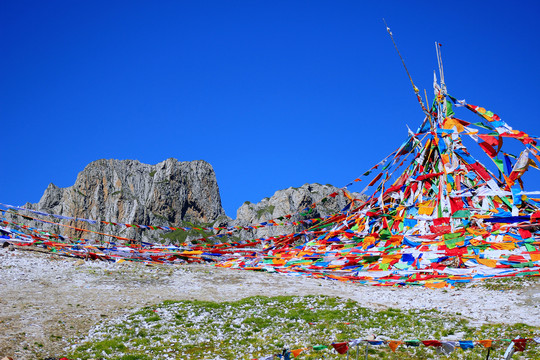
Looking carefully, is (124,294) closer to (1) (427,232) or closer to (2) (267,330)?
(2) (267,330)

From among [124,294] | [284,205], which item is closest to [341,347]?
[124,294]

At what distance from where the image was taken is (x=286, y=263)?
3566cm

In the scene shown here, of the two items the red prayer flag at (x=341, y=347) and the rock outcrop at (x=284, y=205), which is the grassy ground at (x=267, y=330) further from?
the rock outcrop at (x=284, y=205)

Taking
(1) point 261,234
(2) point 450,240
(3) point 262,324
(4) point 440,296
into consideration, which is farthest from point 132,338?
(1) point 261,234

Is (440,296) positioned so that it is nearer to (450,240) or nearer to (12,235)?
(450,240)

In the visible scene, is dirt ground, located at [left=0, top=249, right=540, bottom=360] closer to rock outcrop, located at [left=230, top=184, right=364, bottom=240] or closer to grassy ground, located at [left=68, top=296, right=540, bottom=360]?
grassy ground, located at [left=68, top=296, right=540, bottom=360]

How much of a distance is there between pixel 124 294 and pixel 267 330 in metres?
9.07

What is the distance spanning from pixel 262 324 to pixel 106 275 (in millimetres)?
12278

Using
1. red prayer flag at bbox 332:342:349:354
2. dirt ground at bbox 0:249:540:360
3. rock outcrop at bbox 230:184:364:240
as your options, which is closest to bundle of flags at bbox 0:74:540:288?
dirt ground at bbox 0:249:540:360

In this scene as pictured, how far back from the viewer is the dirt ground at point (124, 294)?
70.3 feet

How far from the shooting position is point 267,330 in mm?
21625

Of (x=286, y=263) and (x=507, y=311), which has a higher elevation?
(x=286, y=263)

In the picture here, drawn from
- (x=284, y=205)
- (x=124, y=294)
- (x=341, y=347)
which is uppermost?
(x=284, y=205)

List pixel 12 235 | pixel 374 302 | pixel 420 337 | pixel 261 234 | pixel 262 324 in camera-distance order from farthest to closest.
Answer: pixel 261 234 → pixel 12 235 → pixel 374 302 → pixel 262 324 → pixel 420 337
